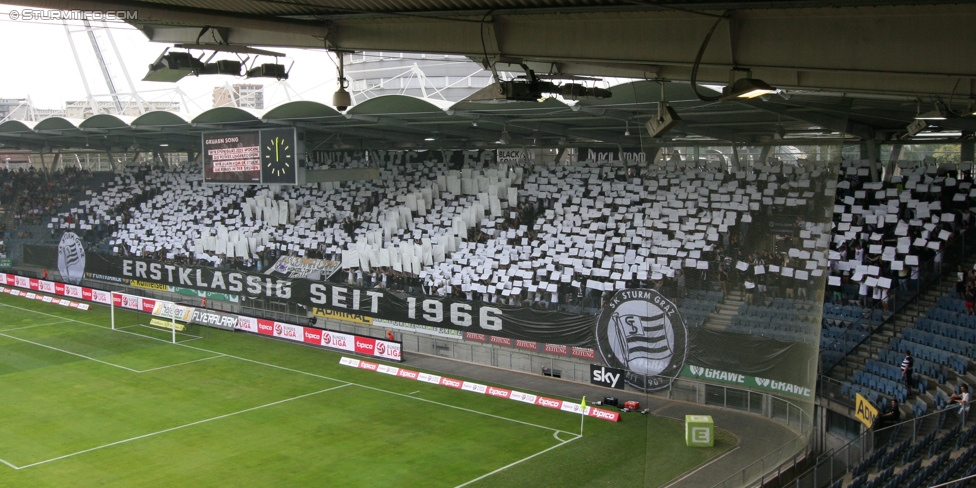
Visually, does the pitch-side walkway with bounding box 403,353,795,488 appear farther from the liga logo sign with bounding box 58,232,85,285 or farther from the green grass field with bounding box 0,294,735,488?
the liga logo sign with bounding box 58,232,85,285

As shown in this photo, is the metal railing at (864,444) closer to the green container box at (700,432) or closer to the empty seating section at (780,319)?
the green container box at (700,432)

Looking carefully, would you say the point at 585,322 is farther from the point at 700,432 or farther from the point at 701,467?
the point at 701,467

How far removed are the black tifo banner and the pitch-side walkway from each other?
0.87 meters

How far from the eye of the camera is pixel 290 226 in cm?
4344

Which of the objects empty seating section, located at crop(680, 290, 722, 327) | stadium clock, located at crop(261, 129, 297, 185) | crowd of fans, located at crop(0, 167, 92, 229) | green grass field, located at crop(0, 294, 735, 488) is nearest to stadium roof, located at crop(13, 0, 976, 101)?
empty seating section, located at crop(680, 290, 722, 327)

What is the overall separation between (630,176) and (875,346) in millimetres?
12586

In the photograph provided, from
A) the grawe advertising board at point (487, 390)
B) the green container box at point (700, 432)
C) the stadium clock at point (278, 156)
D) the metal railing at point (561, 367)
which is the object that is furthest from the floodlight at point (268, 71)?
the stadium clock at point (278, 156)

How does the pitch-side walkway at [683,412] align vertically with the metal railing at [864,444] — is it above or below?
below

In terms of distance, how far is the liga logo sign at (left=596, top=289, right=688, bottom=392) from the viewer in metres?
17.6

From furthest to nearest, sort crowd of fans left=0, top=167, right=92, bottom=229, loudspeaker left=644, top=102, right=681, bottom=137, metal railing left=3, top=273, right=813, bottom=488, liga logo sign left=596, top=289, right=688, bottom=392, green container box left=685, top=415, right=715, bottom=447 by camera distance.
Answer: crowd of fans left=0, top=167, right=92, bottom=229, green container box left=685, top=415, right=715, bottom=447, liga logo sign left=596, top=289, right=688, bottom=392, metal railing left=3, top=273, right=813, bottom=488, loudspeaker left=644, top=102, right=681, bottom=137

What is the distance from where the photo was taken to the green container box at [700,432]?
68.0 ft

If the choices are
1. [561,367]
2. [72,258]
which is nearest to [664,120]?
[561,367]

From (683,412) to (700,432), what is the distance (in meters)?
3.54

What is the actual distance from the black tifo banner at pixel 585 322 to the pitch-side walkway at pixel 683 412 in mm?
874
